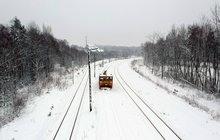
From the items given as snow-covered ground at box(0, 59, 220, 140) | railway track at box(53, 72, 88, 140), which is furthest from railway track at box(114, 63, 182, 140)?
railway track at box(53, 72, 88, 140)

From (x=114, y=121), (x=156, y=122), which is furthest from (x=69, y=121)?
(x=156, y=122)

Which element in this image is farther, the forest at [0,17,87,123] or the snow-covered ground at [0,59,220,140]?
the forest at [0,17,87,123]

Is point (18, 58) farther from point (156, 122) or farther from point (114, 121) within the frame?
point (156, 122)

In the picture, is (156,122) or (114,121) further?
(114,121)

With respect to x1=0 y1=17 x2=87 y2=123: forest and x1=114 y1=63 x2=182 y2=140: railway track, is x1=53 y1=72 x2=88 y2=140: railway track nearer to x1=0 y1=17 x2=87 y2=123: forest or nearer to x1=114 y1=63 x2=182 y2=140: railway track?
x1=114 y1=63 x2=182 y2=140: railway track

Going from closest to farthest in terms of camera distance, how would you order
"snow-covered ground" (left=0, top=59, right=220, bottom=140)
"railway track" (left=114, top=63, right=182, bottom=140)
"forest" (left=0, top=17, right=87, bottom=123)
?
"railway track" (left=114, top=63, right=182, bottom=140) < "snow-covered ground" (left=0, top=59, right=220, bottom=140) < "forest" (left=0, top=17, right=87, bottom=123)

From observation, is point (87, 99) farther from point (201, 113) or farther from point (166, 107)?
point (201, 113)

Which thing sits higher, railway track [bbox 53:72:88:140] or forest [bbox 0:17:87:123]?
forest [bbox 0:17:87:123]

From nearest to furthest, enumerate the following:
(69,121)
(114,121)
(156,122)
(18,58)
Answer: (156,122)
(114,121)
(69,121)
(18,58)

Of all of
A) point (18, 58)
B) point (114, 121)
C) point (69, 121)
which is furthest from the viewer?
point (18, 58)

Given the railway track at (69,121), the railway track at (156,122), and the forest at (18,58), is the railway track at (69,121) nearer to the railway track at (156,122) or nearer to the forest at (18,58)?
the railway track at (156,122)

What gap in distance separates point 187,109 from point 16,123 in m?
14.4

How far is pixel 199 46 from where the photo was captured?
29.2 metres

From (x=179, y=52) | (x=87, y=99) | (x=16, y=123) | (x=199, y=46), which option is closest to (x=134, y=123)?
(x=87, y=99)
